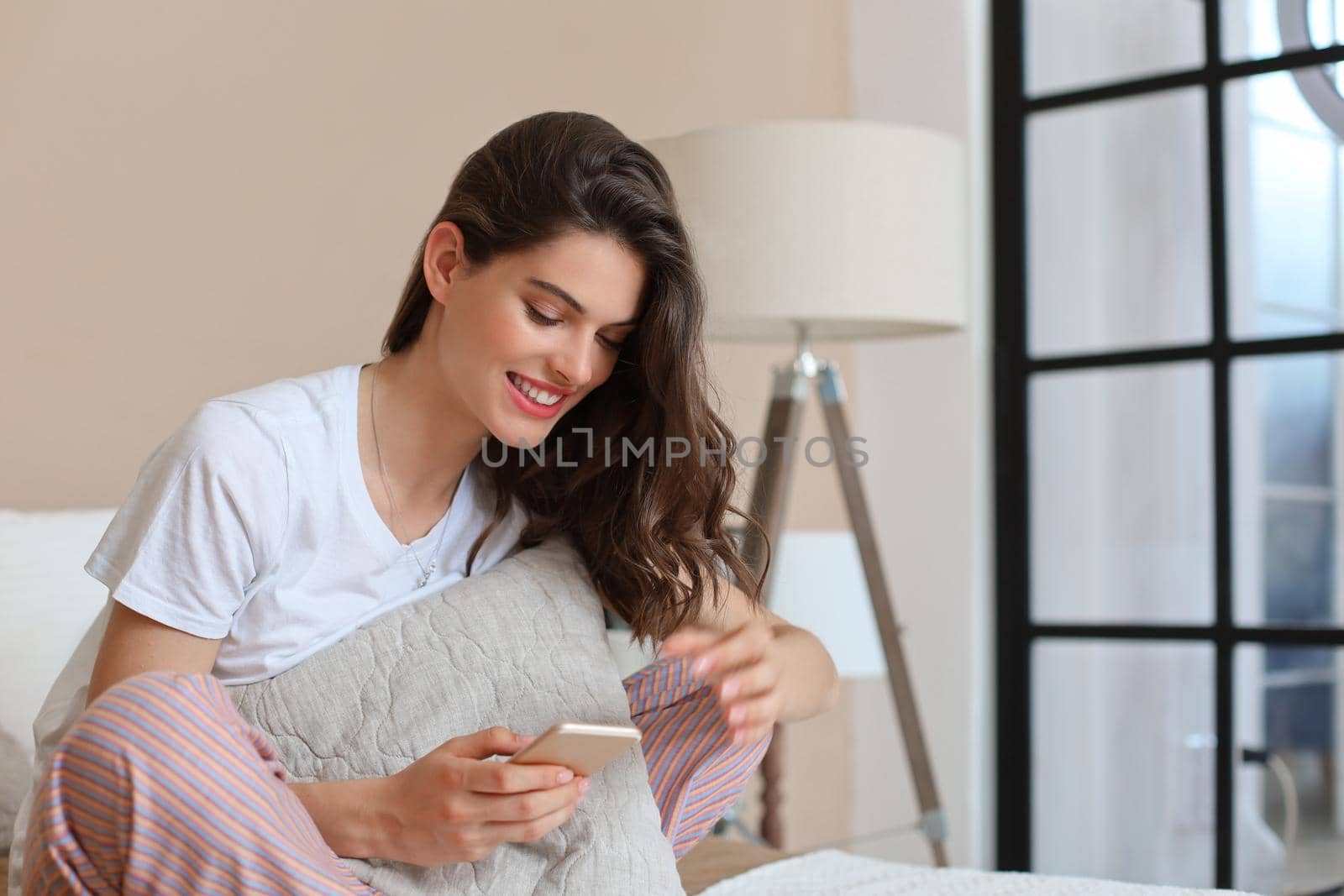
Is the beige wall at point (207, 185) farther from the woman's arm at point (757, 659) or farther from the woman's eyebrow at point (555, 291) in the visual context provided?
the woman's eyebrow at point (555, 291)

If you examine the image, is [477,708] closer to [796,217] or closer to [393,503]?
[393,503]

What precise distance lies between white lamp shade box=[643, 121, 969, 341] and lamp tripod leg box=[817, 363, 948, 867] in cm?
24

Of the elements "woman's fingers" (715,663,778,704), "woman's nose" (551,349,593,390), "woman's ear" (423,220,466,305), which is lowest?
"woman's fingers" (715,663,778,704)

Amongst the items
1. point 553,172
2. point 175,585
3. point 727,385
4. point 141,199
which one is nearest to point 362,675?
point 175,585

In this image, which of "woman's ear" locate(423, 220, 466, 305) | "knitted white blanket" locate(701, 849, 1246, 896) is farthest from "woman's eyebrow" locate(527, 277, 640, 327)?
"knitted white blanket" locate(701, 849, 1246, 896)

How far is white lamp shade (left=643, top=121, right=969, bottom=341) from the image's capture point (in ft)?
7.18

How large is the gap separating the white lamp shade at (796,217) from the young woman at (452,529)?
0.60 metres

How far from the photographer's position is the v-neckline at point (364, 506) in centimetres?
147

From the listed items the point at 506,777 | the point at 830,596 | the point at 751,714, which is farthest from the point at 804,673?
the point at 830,596

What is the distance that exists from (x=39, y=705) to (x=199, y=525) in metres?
0.46

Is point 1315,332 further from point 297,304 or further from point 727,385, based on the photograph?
point 297,304

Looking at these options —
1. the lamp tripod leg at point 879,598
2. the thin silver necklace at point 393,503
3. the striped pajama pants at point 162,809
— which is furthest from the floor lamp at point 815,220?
the striped pajama pants at point 162,809

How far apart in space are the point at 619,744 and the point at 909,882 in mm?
523

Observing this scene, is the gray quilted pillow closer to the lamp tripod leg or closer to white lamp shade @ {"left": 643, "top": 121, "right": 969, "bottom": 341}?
white lamp shade @ {"left": 643, "top": 121, "right": 969, "bottom": 341}
